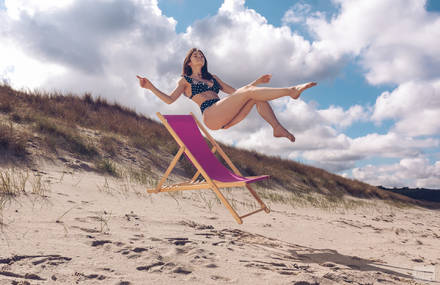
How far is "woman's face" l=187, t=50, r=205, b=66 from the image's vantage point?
12.4 feet

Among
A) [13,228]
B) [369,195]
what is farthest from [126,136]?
[369,195]

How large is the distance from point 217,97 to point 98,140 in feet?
16.1

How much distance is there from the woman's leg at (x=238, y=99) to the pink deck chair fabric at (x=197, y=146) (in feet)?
0.98

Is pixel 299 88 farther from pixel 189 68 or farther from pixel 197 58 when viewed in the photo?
pixel 189 68

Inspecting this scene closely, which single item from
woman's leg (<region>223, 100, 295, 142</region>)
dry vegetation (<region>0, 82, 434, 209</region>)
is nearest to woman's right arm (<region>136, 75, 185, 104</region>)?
woman's leg (<region>223, 100, 295, 142</region>)

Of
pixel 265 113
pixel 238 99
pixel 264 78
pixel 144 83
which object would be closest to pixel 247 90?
pixel 238 99

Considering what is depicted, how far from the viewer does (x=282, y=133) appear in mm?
3158

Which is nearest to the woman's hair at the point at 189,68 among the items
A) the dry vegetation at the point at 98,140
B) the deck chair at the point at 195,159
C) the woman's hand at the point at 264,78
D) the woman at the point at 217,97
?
the woman at the point at 217,97

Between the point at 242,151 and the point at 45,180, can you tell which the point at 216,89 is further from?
the point at 242,151

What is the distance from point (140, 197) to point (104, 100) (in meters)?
7.90

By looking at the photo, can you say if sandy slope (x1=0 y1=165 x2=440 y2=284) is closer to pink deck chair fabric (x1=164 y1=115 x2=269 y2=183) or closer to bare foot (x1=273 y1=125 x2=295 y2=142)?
pink deck chair fabric (x1=164 y1=115 x2=269 y2=183)

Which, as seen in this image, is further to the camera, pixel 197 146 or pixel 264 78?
pixel 197 146

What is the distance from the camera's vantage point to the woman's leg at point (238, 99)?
2.81 meters

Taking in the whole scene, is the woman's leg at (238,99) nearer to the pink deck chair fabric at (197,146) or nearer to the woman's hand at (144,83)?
the pink deck chair fabric at (197,146)
